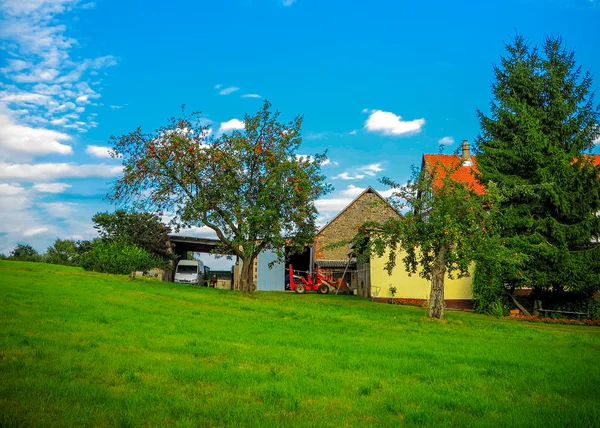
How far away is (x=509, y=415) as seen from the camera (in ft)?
21.9

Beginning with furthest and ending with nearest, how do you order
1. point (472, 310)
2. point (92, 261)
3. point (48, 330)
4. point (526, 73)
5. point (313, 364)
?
point (92, 261) → point (472, 310) → point (526, 73) → point (48, 330) → point (313, 364)

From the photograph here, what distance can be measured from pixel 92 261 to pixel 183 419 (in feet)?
124

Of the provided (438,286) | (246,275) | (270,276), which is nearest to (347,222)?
(270,276)

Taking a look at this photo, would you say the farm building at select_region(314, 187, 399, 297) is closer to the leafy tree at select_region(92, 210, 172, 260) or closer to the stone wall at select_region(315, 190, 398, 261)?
the stone wall at select_region(315, 190, 398, 261)

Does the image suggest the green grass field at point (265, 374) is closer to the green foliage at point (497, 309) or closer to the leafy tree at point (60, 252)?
the green foliage at point (497, 309)

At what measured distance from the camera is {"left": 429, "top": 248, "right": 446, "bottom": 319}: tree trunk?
20.4m

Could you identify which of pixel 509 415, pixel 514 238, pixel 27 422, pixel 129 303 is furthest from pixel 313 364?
pixel 514 238

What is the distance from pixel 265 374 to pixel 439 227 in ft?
43.0

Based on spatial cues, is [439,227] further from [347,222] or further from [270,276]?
[347,222]

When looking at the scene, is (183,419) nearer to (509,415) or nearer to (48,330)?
(509,415)

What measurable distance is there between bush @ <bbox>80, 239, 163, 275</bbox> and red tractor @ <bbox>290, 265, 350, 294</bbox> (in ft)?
36.3

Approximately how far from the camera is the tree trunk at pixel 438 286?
20.4 metres

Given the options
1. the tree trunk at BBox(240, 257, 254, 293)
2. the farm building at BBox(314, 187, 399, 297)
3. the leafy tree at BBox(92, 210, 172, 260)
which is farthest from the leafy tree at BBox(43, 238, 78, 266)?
the tree trunk at BBox(240, 257, 254, 293)

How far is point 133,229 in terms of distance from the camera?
141 feet
